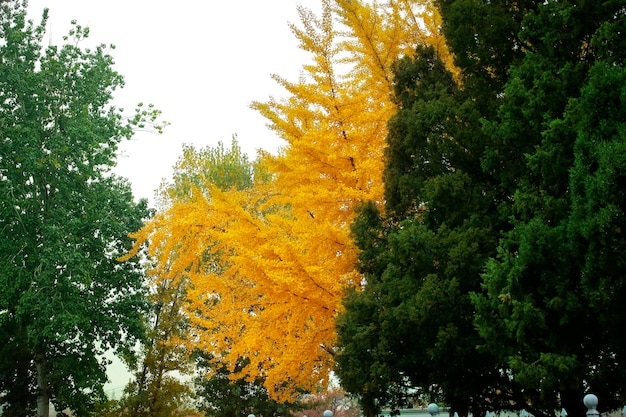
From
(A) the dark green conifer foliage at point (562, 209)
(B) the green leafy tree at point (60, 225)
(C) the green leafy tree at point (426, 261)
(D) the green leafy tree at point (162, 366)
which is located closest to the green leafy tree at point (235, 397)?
(D) the green leafy tree at point (162, 366)

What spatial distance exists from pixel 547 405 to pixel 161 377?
12.9 meters

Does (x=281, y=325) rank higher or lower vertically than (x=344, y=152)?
lower

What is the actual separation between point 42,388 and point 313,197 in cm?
1319

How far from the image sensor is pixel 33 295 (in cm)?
1549

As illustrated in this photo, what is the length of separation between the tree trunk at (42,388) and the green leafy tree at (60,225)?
0.03 metres

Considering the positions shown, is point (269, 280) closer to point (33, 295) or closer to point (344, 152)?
point (344, 152)

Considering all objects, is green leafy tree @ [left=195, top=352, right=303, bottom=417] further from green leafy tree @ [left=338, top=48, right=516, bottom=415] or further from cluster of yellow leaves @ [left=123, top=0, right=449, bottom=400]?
green leafy tree @ [left=338, top=48, right=516, bottom=415]

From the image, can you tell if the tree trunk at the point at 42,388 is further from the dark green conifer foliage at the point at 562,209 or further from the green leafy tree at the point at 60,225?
the dark green conifer foliage at the point at 562,209

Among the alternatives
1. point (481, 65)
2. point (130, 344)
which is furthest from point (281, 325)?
point (130, 344)

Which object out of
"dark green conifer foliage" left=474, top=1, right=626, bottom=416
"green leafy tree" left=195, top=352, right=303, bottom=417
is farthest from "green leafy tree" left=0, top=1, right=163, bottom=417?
"dark green conifer foliage" left=474, top=1, right=626, bottom=416

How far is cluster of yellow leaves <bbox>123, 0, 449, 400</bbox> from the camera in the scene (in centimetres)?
802

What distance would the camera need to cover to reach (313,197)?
8047 millimetres

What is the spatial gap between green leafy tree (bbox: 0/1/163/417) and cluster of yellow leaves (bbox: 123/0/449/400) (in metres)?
8.66

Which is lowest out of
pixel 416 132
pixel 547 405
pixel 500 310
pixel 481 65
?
pixel 547 405
